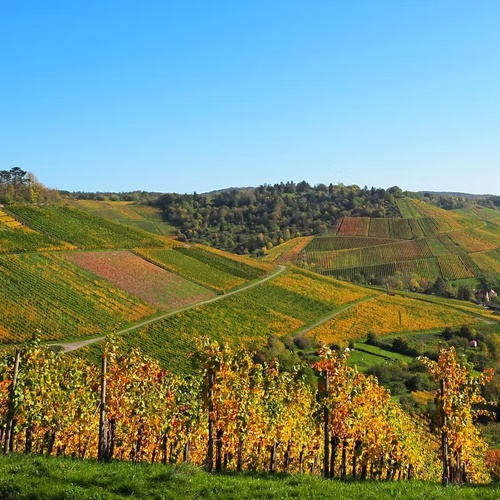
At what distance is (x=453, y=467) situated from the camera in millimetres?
38469

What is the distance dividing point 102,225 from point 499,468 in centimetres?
10654

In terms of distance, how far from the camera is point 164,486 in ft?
60.3

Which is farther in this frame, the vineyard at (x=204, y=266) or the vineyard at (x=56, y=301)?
Result: the vineyard at (x=204, y=266)

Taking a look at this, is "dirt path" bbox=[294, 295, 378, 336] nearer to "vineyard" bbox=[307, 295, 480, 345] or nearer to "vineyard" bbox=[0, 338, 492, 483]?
"vineyard" bbox=[307, 295, 480, 345]

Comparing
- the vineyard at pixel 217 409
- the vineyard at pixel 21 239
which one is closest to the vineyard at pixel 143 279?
the vineyard at pixel 21 239

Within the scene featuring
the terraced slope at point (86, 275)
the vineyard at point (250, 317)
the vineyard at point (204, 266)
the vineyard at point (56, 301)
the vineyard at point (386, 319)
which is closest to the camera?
the vineyard at point (56, 301)

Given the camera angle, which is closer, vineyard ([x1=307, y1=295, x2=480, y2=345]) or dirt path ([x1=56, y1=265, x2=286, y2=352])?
dirt path ([x1=56, y1=265, x2=286, y2=352])

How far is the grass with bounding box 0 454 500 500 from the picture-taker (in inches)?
690

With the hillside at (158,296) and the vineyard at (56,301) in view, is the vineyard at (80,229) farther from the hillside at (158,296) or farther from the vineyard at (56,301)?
the vineyard at (56,301)

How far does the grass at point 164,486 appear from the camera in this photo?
1753cm

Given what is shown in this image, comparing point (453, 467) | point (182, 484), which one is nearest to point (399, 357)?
point (453, 467)

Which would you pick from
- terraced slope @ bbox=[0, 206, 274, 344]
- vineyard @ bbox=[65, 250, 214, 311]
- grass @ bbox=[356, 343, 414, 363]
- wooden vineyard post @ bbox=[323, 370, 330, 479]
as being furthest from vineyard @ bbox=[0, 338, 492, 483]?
vineyard @ bbox=[65, 250, 214, 311]

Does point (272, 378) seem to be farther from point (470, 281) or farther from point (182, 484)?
point (470, 281)

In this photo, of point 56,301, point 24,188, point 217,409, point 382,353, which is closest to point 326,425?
point 217,409
